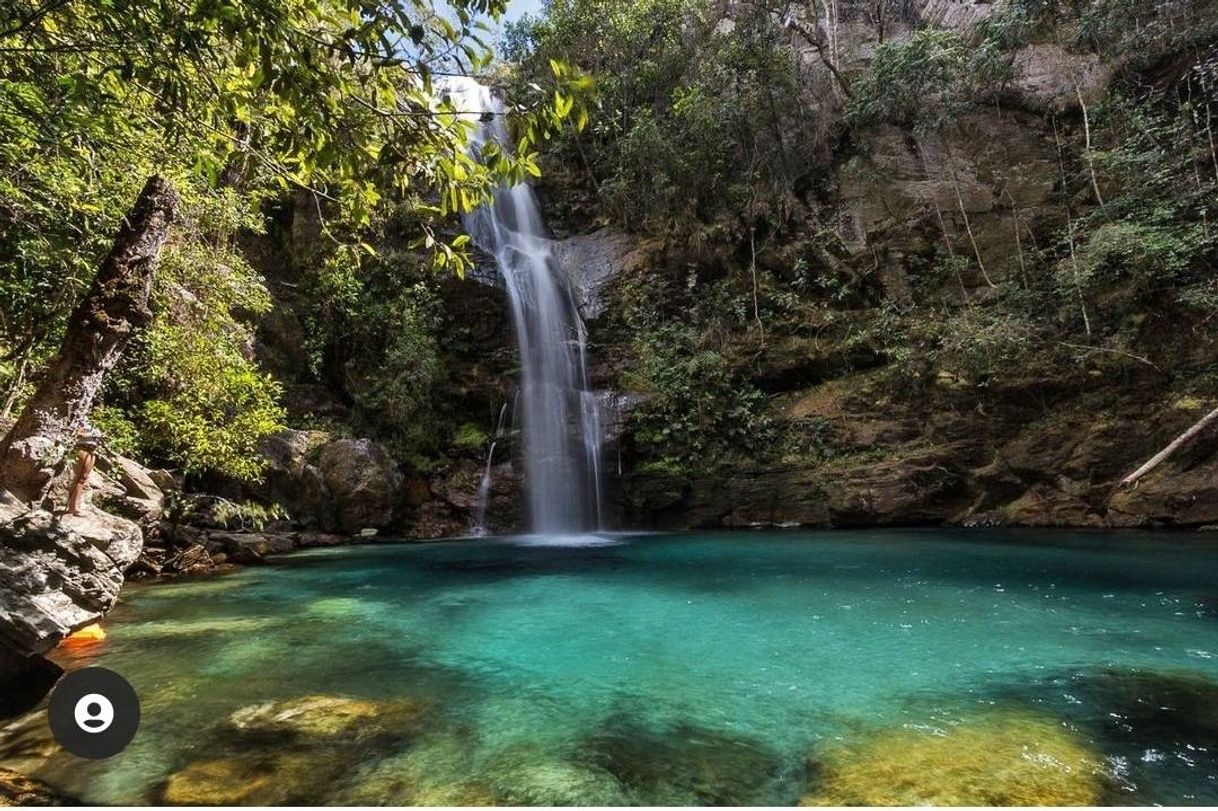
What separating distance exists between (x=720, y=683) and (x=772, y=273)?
48.9ft

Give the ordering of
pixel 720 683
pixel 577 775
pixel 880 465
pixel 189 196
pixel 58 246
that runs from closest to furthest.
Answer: pixel 577 775 → pixel 720 683 → pixel 58 246 → pixel 189 196 → pixel 880 465

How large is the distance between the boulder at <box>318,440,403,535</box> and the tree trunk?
344 inches

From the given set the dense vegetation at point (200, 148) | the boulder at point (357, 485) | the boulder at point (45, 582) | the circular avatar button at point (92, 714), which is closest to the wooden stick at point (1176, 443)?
the dense vegetation at point (200, 148)

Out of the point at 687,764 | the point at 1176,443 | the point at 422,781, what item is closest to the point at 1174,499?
the point at 1176,443

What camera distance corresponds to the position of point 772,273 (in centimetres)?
1770

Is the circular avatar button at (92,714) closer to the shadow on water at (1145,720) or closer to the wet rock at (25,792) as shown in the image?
the wet rock at (25,792)

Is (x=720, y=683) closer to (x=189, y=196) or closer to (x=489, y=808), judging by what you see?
(x=489, y=808)

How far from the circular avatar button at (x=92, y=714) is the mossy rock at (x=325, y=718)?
1.33m

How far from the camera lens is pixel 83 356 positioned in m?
4.45

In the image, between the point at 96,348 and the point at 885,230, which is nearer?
the point at 96,348

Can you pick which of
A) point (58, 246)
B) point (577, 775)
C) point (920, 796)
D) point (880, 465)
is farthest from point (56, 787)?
point (880, 465)

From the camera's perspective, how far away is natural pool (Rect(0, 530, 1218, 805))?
303cm

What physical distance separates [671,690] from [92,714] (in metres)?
3.18

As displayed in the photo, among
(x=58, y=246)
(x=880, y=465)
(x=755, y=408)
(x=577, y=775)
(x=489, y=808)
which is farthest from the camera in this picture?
(x=755, y=408)
